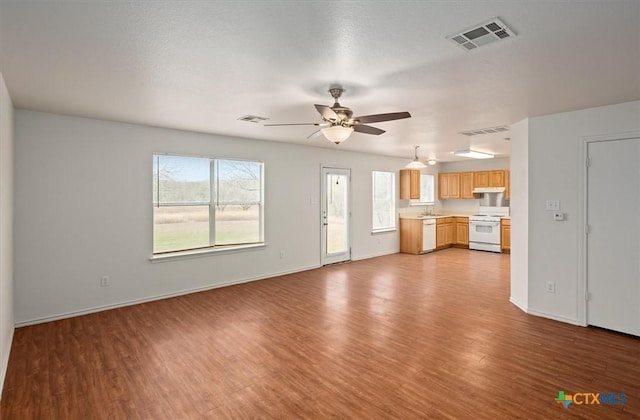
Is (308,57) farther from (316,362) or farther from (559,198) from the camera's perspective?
(559,198)

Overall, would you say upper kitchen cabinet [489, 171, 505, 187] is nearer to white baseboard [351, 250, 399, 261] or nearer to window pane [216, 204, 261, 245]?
white baseboard [351, 250, 399, 261]

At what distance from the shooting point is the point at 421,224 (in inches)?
343

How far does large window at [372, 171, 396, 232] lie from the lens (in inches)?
334

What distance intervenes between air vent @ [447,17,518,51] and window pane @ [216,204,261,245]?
4.48 metres

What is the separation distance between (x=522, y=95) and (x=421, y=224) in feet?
18.1

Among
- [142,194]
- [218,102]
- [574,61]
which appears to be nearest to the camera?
[574,61]

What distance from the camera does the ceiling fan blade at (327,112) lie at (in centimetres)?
293

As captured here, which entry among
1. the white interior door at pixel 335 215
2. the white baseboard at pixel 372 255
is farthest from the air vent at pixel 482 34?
the white baseboard at pixel 372 255

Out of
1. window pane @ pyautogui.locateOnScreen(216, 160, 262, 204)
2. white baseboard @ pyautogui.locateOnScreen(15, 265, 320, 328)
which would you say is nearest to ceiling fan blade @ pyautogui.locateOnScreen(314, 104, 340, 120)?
window pane @ pyautogui.locateOnScreen(216, 160, 262, 204)

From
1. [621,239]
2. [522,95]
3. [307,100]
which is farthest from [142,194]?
[621,239]

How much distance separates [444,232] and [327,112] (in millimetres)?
7653

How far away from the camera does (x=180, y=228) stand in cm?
531

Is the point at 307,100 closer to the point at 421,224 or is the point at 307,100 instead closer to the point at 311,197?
the point at 311,197

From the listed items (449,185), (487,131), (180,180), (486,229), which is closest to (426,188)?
(449,185)
